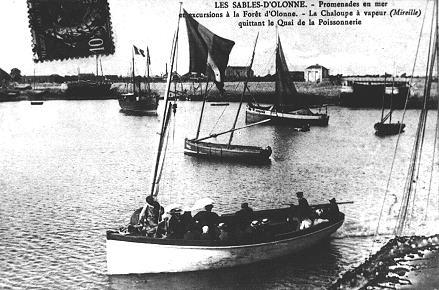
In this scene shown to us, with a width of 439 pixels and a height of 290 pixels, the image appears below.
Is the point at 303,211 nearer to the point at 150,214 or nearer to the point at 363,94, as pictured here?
the point at 150,214

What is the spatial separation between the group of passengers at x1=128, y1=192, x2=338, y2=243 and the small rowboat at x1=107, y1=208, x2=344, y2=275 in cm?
20

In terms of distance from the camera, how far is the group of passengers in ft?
48.2

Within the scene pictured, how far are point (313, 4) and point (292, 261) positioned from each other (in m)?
9.71

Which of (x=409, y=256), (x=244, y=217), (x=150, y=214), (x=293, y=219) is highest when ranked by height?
(x=150, y=214)

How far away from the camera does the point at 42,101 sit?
3228 inches

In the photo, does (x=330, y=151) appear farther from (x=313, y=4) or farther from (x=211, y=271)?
(x=211, y=271)

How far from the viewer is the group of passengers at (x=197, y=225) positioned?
48.2ft

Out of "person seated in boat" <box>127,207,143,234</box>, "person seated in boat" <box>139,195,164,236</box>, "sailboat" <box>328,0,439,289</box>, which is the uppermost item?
"person seated in boat" <box>139,195,164,236</box>

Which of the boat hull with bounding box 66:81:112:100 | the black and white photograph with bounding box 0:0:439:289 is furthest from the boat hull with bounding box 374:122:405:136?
the boat hull with bounding box 66:81:112:100

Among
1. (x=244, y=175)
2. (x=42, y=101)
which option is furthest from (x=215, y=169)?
(x=42, y=101)

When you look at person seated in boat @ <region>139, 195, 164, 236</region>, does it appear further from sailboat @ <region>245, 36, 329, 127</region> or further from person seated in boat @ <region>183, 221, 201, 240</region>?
sailboat @ <region>245, 36, 329, 127</region>

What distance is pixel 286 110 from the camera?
5331cm

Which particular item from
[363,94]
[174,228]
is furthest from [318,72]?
[363,94]

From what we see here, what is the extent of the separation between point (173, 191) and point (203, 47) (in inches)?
A: 401
